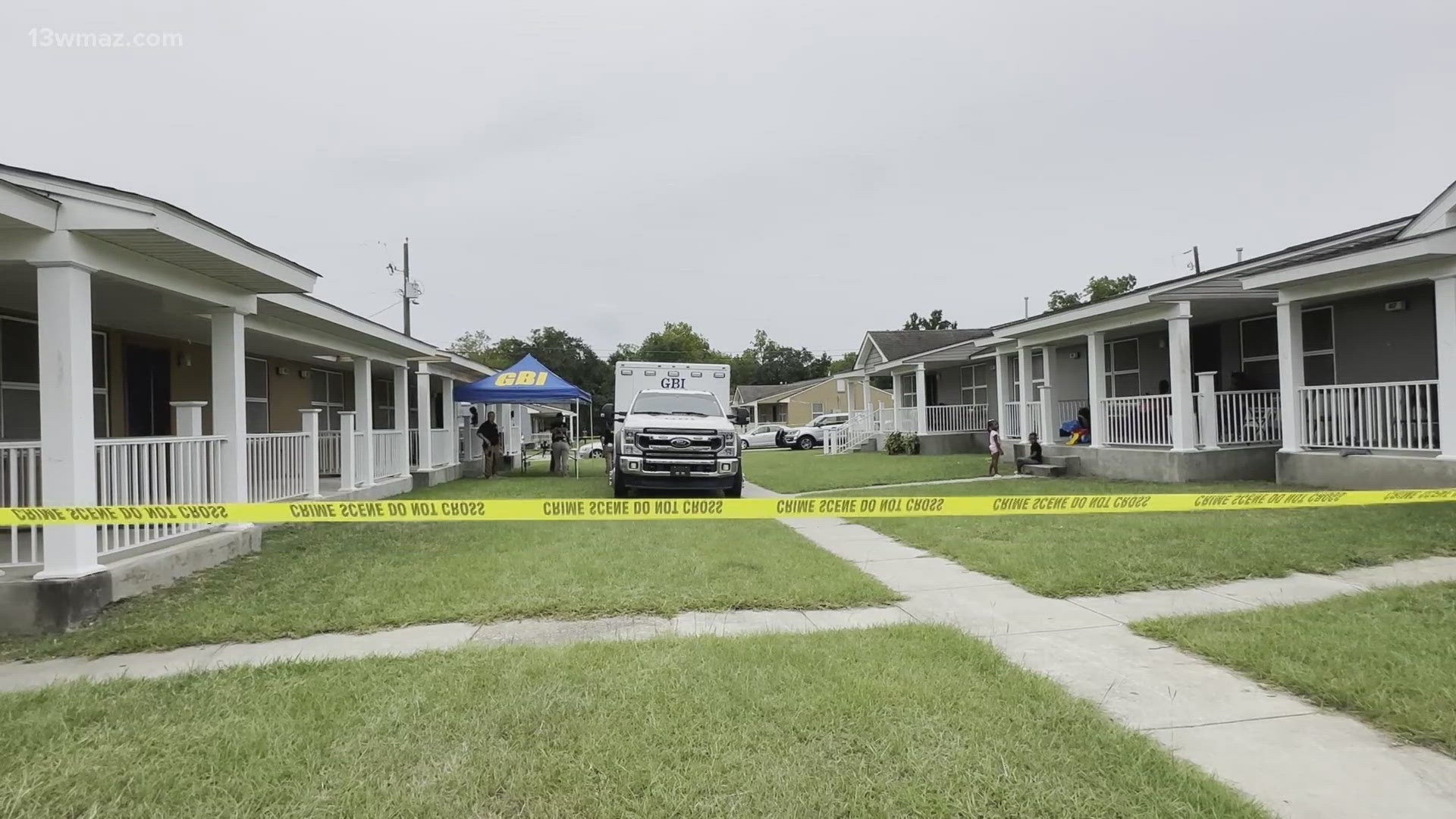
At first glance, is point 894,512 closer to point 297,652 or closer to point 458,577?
point 458,577

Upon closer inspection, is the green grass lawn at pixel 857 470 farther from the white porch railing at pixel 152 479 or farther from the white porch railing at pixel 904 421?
the white porch railing at pixel 152 479

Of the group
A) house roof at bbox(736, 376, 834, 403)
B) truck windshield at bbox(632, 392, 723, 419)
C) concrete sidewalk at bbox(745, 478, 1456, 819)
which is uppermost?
house roof at bbox(736, 376, 834, 403)

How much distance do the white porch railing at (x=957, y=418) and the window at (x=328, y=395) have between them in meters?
16.9

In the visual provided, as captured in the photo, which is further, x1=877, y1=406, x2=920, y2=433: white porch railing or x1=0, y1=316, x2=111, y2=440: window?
x1=877, y1=406, x2=920, y2=433: white porch railing

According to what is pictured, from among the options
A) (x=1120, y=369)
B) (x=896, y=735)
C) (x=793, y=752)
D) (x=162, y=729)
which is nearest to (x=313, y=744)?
(x=162, y=729)

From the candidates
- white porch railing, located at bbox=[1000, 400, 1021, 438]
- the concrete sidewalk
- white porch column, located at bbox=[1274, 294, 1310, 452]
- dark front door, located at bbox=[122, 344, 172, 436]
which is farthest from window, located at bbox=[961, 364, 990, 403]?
dark front door, located at bbox=[122, 344, 172, 436]

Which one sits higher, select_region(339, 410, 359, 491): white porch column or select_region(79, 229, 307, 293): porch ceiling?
select_region(79, 229, 307, 293): porch ceiling

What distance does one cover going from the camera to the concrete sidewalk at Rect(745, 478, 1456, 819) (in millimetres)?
2963

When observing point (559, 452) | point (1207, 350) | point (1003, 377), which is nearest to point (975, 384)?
point (1003, 377)

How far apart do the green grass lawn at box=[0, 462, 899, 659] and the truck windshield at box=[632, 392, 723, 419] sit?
185 inches

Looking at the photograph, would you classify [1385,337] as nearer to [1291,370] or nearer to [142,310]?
[1291,370]

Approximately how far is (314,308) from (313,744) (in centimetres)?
836

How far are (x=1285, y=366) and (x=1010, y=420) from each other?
8.44 metres

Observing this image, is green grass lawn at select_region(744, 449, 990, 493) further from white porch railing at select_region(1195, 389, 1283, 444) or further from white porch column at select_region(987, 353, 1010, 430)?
white porch railing at select_region(1195, 389, 1283, 444)
